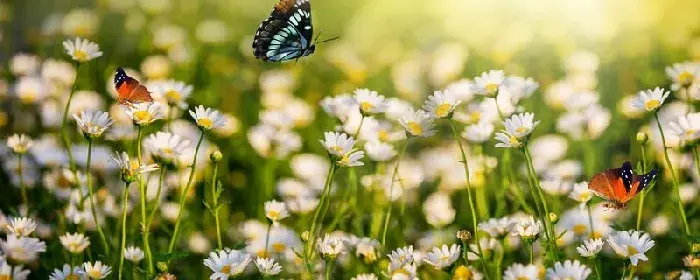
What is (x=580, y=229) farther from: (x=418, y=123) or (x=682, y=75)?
(x=418, y=123)

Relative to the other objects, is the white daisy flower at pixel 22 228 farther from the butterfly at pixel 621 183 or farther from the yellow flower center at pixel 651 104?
the yellow flower center at pixel 651 104

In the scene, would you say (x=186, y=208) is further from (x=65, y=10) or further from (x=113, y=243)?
(x=65, y=10)

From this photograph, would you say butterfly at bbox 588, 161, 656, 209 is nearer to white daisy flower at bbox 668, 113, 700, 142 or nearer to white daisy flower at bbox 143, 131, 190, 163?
white daisy flower at bbox 668, 113, 700, 142

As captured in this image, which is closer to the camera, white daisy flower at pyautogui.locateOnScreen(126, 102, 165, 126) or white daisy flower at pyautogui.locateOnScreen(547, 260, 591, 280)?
white daisy flower at pyautogui.locateOnScreen(547, 260, 591, 280)

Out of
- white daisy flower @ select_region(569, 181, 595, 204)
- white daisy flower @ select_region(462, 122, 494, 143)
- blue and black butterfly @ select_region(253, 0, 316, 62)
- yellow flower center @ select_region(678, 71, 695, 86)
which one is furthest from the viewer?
white daisy flower @ select_region(462, 122, 494, 143)

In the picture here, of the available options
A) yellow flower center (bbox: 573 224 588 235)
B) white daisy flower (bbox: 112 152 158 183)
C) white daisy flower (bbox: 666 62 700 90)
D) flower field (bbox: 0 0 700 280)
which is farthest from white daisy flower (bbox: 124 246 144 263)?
white daisy flower (bbox: 666 62 700 90)

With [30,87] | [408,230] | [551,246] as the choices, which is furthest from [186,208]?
[551,246]
